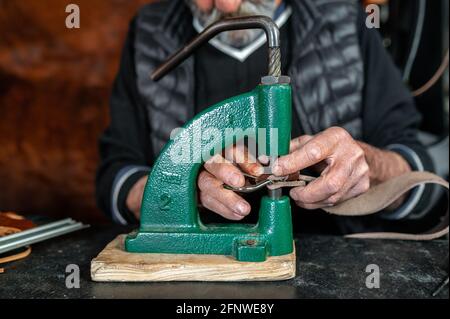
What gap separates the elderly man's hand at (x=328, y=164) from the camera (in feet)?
2.90

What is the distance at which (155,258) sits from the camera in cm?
85

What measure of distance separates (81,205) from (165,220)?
4.41ft

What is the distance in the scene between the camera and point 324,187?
0.93 m

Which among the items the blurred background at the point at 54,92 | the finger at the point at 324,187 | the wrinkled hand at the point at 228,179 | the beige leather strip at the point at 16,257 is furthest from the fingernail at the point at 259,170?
the blurred background at the point at 54,92

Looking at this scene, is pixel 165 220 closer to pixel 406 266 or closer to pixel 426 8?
pixel 406 266

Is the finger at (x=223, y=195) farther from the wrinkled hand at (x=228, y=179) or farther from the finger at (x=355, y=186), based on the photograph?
the finger at (x=355, y=186)

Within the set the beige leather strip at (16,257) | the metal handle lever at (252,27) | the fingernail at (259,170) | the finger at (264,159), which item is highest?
the metal handle lever at (252,27)

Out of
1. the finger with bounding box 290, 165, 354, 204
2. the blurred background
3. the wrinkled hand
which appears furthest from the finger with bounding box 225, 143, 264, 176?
the blurred background

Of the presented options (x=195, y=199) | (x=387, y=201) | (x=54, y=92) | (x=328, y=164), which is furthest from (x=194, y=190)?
(x=54, y=92)

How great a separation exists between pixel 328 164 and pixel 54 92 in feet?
4.72

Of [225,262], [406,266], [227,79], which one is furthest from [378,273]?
[227,79]

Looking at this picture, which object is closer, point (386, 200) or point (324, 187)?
point (324, 187)

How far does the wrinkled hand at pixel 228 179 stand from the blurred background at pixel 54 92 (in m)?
1.25

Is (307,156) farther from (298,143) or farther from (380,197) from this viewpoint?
(380,197)
